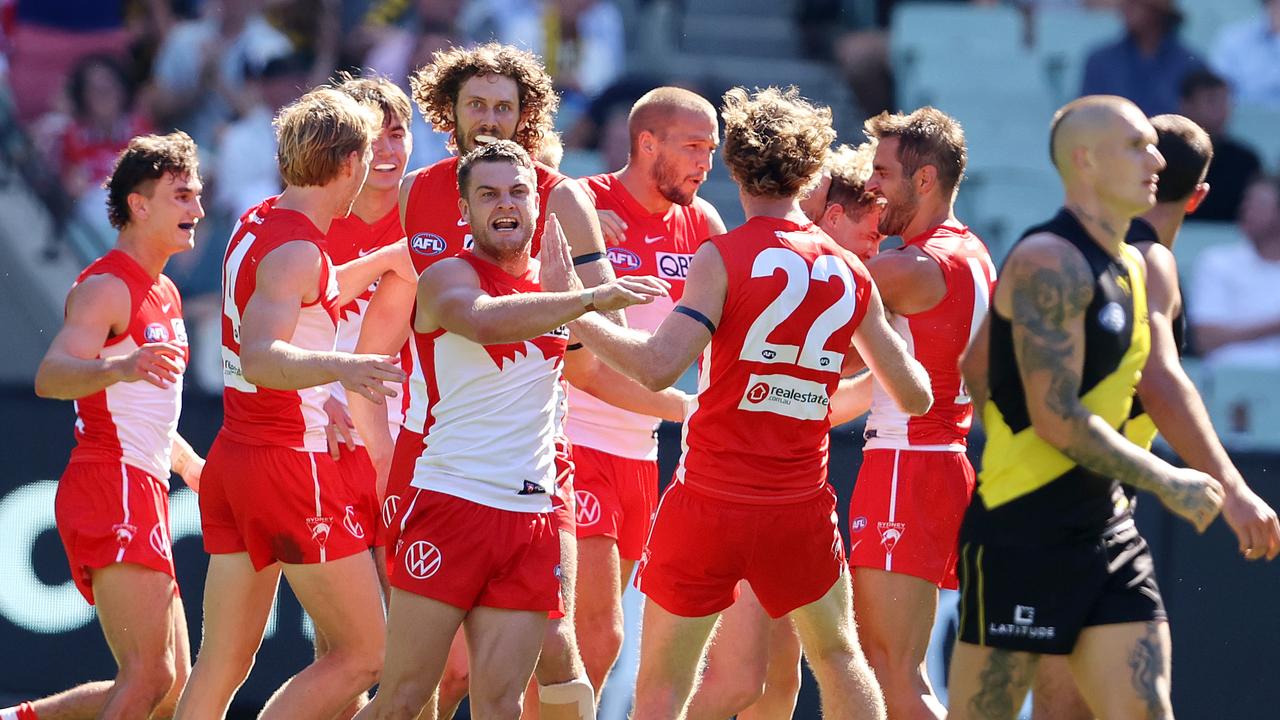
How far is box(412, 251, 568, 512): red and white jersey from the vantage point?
5277mm

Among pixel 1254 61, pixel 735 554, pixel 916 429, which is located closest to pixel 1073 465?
pixel 735 554

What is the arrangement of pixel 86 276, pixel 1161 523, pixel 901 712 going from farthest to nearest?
pixel 1161 523 → pixel 86 276 → pixel 901 712

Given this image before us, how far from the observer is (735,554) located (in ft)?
17.7

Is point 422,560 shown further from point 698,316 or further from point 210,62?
point 210,62

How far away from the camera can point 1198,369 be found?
1076 cm

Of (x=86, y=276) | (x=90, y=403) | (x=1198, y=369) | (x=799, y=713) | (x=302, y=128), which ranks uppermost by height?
(x=302, y=128)

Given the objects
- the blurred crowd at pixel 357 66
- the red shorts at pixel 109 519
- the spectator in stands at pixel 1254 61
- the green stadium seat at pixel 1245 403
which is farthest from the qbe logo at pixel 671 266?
the spectator in stands at pixel 1254 61

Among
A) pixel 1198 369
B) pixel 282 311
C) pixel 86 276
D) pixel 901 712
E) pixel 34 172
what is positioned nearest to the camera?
pixel 282 311

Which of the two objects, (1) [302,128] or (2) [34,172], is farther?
(2) [34,172]

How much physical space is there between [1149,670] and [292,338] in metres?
3.01

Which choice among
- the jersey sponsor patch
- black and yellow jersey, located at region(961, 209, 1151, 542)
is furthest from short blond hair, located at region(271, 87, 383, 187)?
black and yellow jersey, located at region(961, 209, 1151, 542)

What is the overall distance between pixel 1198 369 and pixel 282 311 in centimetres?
708

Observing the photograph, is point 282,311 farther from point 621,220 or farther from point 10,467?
point 10,467

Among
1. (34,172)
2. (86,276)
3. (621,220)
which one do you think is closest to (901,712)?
(621,220)
